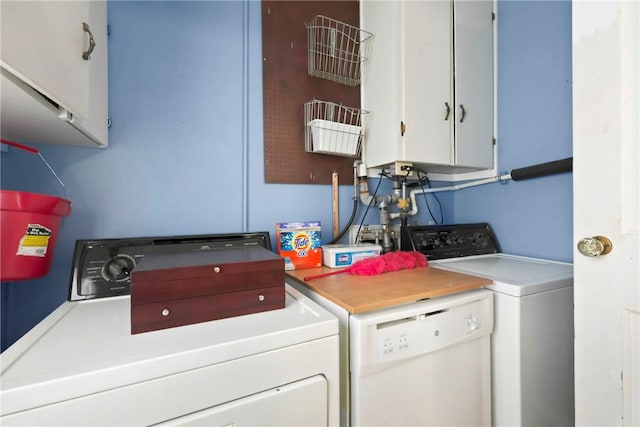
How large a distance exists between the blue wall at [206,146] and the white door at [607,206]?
0.76m

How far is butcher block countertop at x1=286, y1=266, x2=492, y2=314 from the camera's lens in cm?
89

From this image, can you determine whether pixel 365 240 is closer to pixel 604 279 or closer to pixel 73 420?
pixel 604 279

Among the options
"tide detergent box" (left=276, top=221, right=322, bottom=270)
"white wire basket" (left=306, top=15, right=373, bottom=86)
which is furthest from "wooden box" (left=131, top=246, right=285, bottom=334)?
"white wire basket" (left=306, top=15, right=373, bottom=86)

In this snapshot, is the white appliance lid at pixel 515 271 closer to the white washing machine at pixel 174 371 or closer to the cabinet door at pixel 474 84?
the cabinet door at pixel 474 84

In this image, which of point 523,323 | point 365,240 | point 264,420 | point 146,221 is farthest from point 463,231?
point 146,221

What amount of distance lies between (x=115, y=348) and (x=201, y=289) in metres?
0.22

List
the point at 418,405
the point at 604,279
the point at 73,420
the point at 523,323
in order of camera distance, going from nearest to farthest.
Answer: the point at 73,420 → the point at 604,279 → the point at 418,405 → the point at 523,323

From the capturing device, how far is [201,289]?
0.78 m

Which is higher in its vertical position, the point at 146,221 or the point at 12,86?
the point at 12,86

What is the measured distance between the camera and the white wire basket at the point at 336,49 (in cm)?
161

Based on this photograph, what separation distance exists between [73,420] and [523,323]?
1.40 meters

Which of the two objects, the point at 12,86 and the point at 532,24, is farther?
the point at 532,24

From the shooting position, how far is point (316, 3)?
1.63 metres

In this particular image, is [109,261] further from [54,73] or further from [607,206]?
[607,206]
